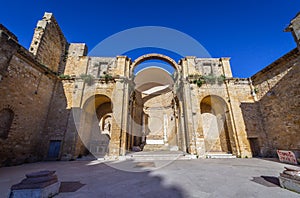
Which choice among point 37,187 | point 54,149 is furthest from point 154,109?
point 37,187

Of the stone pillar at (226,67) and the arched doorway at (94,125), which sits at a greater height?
the stone pillar at (226,67)

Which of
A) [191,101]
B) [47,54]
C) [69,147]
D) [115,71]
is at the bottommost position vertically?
[69,147]

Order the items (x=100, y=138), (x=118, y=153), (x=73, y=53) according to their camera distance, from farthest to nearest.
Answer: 1. (x=73, y=53)
2. (x=100, y=138)
3. (x=118, y=153)

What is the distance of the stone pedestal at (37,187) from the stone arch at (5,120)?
7.02 m

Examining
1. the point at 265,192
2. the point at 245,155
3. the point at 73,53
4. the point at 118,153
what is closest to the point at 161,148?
the point at 118,153

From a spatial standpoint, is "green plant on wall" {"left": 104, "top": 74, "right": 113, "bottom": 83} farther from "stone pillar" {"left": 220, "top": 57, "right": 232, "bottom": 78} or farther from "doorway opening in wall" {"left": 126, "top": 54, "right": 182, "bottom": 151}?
"stone pillar" {"left": 220, "top": 57, "right": 232, "bottom": 78}

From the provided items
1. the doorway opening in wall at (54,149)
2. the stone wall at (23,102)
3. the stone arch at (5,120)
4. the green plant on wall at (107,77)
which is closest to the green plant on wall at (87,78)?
the green plant on wall at (107,77)

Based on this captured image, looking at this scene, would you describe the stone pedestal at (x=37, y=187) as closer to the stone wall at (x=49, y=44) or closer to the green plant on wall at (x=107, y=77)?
the green plant on wall at (x=107, y=77)

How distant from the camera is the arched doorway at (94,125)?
1147 centimetres

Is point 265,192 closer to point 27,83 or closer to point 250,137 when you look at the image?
point 250,137

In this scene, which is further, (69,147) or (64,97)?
(64,97)

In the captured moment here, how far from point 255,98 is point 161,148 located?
421 inches

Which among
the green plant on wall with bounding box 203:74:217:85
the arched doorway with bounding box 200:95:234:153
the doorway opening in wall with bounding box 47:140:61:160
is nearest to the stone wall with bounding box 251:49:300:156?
the arched doorway with bounding box 200:95:234:153

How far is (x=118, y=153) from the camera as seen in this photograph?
31.4 feet
